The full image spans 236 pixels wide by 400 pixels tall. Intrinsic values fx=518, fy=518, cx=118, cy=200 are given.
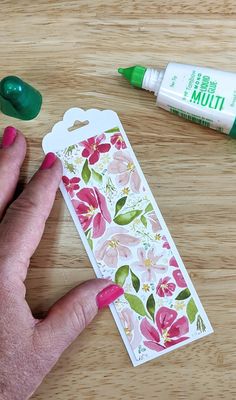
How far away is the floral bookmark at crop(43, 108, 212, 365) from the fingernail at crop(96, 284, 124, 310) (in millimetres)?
11

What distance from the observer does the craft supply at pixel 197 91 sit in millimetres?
739

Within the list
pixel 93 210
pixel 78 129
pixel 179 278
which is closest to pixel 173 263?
pixel 179 278

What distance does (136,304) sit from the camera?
0.76m

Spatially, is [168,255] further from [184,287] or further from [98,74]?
[98,74]

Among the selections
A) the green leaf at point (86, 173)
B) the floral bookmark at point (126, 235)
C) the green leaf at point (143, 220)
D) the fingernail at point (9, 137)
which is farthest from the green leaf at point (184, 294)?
the fingernail at point (9, 137)

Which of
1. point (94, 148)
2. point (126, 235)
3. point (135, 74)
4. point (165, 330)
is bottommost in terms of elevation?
point (165, 330)

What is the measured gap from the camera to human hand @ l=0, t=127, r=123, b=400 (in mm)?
700

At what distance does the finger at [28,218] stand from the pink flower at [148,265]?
151 millimetres

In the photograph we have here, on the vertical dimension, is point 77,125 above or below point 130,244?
above

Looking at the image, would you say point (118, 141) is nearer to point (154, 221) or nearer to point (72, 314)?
point (154, 221)

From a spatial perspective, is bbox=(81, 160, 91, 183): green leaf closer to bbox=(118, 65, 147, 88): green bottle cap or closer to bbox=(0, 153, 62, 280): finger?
bbox=(0, 153, 62, 280): finger

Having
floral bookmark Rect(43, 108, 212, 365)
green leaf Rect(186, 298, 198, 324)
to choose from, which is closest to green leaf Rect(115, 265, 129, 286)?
floral bookmark Rect(43, 108, 212, 365)

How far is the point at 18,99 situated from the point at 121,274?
30 cm

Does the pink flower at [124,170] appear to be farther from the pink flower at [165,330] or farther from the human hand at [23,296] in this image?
the pink flower at [165,330]
